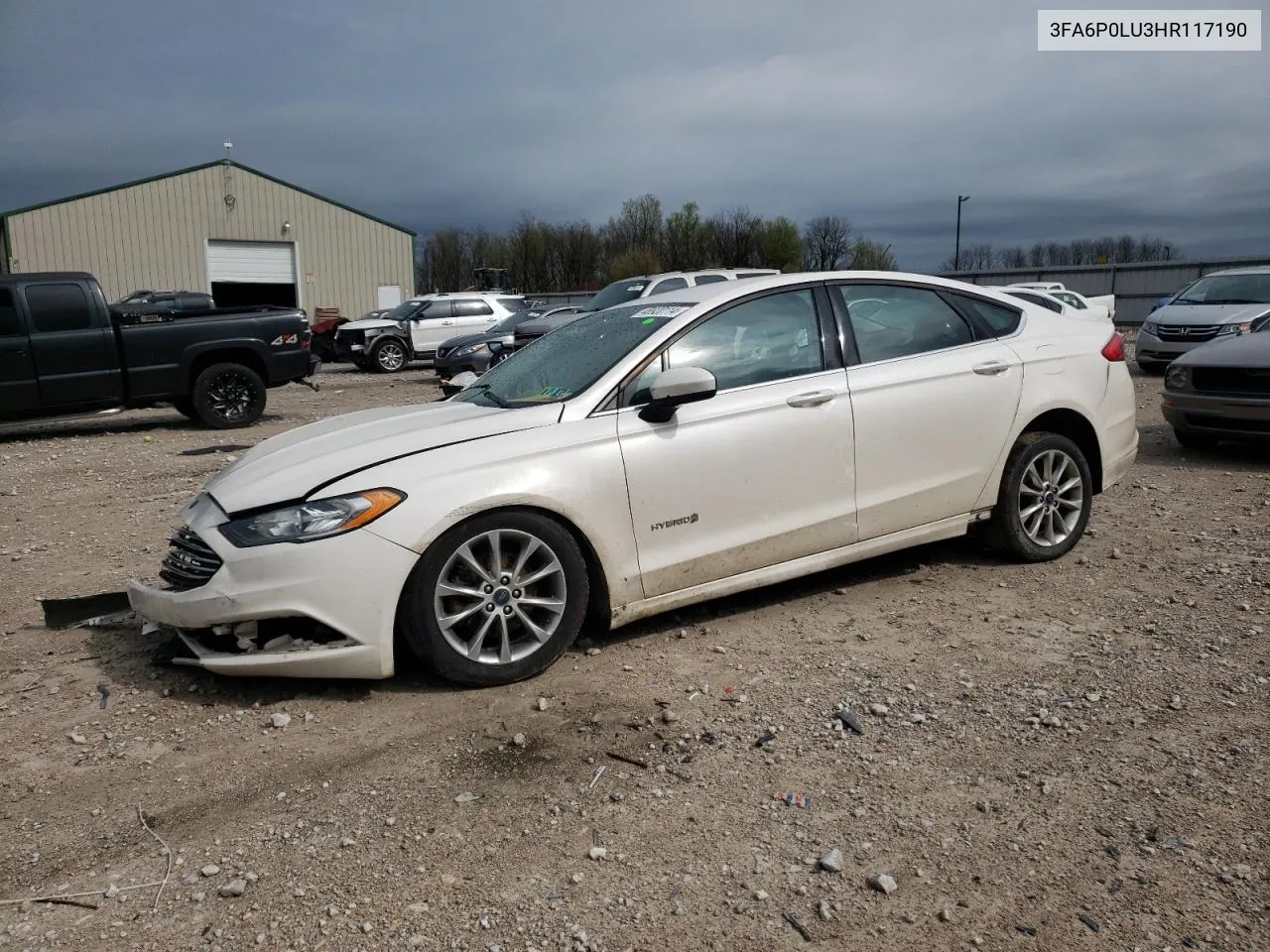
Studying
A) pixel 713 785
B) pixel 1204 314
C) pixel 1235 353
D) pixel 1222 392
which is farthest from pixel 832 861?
pixel 1204 314

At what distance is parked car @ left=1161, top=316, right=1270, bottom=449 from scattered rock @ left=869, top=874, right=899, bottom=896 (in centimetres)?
745

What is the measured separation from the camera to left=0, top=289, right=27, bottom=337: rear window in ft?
38.2

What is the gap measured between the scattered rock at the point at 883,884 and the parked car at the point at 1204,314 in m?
14.8

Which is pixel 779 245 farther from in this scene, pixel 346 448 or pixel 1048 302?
pixel 346 448

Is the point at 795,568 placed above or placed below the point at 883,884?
above

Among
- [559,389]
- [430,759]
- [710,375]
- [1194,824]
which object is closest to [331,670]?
[430,759]

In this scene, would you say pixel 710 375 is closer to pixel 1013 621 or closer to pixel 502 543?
pixel 502 543

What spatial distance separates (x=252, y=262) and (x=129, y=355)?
89.1 ft

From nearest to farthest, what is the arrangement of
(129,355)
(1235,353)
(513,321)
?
(1235,353) < (129,355) < (513,321)

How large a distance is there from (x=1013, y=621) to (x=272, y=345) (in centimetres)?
1118

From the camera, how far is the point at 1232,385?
8.72 metres

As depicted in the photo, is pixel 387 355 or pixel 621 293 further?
pixel 387 355

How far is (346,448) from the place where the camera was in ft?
13.7

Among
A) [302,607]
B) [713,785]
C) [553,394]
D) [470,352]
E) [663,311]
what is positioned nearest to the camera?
[713,785]
